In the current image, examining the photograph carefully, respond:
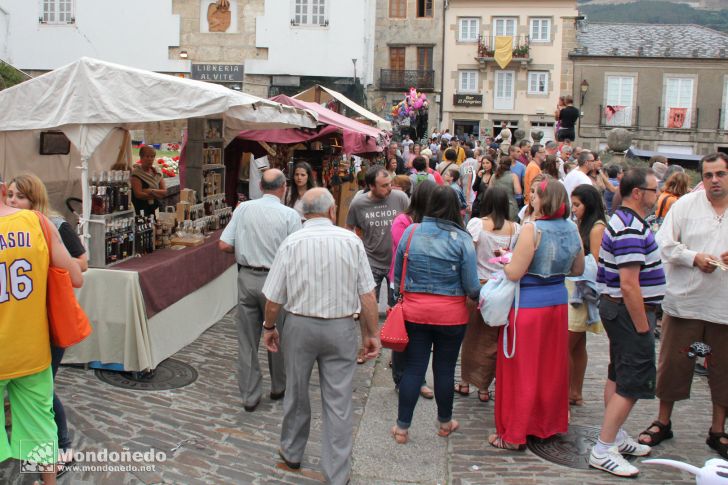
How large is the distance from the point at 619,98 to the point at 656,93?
178 centimetres

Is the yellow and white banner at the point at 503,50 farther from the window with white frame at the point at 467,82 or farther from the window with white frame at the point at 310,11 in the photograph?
the window with white frame at the point at 310,11

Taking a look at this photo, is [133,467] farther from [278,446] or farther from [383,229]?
[383,229]

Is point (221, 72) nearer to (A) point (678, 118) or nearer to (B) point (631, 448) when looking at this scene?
(A) point (678, 118)

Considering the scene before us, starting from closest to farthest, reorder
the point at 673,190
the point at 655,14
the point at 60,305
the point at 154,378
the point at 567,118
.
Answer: the point at 60,305, the point at 154,378, the point at 673,190, the point at 567,118, the point at 655,14

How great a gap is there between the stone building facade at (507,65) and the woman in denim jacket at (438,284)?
1250 inches

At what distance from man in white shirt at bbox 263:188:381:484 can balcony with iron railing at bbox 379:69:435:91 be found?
32242mm

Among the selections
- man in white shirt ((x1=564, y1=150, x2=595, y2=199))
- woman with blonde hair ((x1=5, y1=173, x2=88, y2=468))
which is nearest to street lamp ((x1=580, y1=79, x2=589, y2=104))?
man in white shirt ((x1=564, y1=150, x2=595, y2=199))

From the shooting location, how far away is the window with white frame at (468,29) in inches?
1411

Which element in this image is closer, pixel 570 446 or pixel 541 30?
pixel 570 446

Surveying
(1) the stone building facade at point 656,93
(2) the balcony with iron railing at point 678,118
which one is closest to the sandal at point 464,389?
(1) the stone building facade at point 656,93

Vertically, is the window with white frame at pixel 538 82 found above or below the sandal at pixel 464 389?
above

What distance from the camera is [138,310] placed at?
6055mm

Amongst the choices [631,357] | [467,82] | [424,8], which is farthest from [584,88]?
[631,357]

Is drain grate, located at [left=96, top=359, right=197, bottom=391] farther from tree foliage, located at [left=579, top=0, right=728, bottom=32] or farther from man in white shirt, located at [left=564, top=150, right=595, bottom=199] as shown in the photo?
tree foliage, located at [left=579, top=0, right=728, bottom=32]
